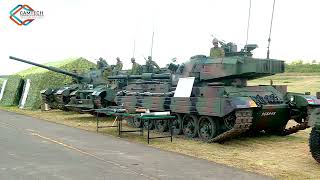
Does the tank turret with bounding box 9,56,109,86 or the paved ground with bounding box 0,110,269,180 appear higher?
the tank turret with bounding box 9,56,109,86

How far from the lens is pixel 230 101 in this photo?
1223 centimetres

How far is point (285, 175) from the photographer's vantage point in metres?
8.34

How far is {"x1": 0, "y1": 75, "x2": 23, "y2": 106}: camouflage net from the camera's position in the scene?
33.1m

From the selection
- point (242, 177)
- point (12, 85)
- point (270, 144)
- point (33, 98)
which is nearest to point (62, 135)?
point (270, 144)

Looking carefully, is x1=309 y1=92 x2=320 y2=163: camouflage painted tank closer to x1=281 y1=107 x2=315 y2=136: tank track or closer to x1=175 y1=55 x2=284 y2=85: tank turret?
x1=281 y1=107 x2=315 y2=136: tank track

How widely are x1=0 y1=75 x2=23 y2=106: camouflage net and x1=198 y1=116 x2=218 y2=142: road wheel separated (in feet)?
75.1

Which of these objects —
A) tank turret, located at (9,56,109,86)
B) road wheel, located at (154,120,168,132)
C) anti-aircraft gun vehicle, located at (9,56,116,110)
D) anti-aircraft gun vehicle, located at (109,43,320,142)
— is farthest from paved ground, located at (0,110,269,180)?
tank turret, located at (9,56,109,86)

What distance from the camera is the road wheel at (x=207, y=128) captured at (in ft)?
43.0

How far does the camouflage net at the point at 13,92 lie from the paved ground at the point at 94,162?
2126 centimetres

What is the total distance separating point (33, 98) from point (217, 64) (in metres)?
19.2

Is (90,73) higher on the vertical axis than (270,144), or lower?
higher

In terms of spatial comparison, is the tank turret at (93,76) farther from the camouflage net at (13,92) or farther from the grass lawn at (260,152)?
Answer: the grass lawn at (260,152)

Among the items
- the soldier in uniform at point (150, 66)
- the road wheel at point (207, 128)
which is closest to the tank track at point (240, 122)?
the road wheel at point (207, 128)

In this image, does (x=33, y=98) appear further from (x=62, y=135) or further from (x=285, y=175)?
(x=285, y=175)
